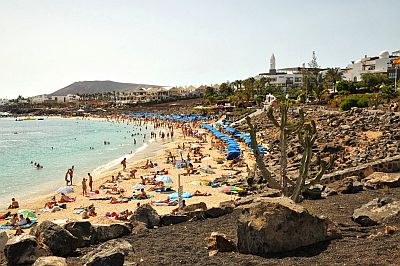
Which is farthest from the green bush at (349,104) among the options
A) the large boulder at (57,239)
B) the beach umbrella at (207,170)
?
the large boulder at (57,239)

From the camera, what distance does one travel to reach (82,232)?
26.5 feet

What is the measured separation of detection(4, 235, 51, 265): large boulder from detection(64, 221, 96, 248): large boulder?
2.75 feet

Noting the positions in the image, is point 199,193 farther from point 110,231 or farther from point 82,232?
point 82,232

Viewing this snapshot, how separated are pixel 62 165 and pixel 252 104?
136 feet

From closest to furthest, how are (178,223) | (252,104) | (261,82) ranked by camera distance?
(178,223) → (252,104) → (261,82)

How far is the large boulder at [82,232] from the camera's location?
26.0 ft

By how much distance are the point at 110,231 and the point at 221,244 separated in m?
2.80

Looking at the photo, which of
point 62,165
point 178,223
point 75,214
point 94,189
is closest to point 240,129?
point 62,165

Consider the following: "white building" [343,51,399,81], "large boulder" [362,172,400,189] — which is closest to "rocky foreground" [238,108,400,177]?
"large boulder" [362,172,400,189]

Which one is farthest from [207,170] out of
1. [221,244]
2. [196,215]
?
[221,244]

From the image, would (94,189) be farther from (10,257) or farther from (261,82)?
(261,82)

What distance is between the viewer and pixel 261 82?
272 ft

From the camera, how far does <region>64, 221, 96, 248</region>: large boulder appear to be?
26.0ft

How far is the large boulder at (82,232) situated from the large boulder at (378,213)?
5226 millimetres
